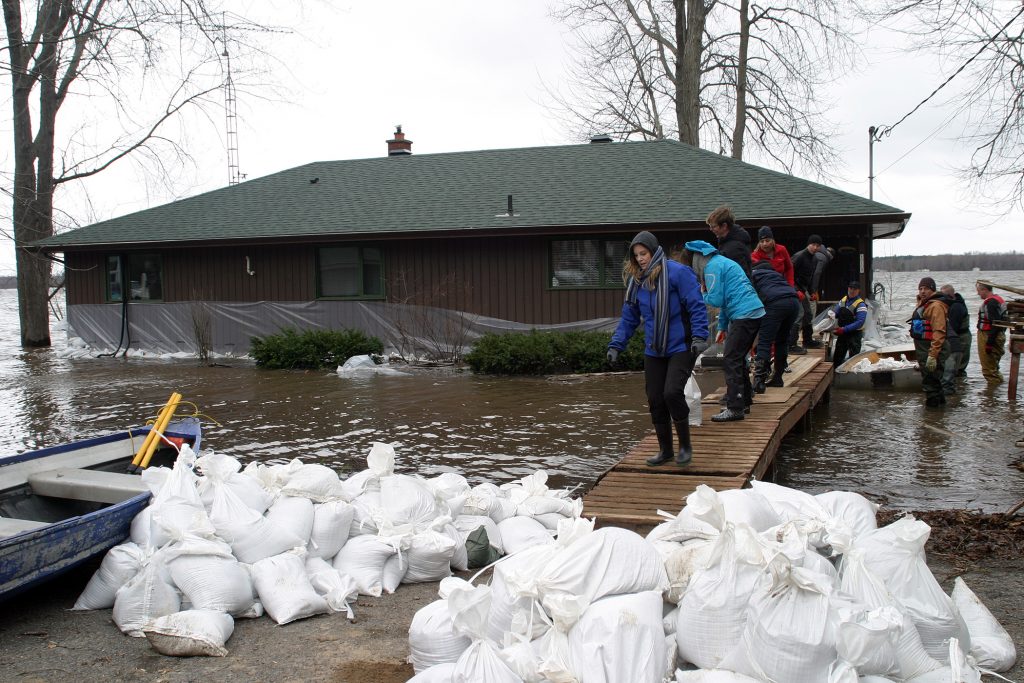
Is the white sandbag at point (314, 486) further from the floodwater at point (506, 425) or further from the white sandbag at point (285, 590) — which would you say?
the floodwater at point (506, 425)

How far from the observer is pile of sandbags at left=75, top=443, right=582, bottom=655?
4648 mm

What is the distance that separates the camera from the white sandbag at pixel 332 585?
4.87 metres

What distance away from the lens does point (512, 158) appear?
22719 millimetres

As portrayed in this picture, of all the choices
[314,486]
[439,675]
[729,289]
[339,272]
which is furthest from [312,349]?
[439,675]

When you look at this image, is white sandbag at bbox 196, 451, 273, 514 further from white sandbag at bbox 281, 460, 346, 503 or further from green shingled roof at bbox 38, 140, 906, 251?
green shingled roof at bbox 38, 140, 906, 251

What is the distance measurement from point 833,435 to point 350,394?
23.6 feet

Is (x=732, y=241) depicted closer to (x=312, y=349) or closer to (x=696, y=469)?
(x=696, y=469)

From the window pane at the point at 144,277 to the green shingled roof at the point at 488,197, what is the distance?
29.4 inches

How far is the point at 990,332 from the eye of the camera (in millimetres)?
13508

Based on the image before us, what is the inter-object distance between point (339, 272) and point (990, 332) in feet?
43.4

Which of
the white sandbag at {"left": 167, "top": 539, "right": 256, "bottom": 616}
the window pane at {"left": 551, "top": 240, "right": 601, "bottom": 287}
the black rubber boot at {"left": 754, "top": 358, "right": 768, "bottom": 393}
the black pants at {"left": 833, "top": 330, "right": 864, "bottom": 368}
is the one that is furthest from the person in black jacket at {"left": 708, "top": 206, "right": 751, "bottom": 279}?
the window pane at {"left": 551, "top": 240, "right": 601, "bottom": 287}

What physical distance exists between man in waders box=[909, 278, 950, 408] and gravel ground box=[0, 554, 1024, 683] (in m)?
6.13

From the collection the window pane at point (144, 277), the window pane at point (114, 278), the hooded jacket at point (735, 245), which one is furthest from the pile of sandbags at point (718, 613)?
the window pane at point (114, 278)

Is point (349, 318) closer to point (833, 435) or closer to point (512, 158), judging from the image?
point (512, 158)
